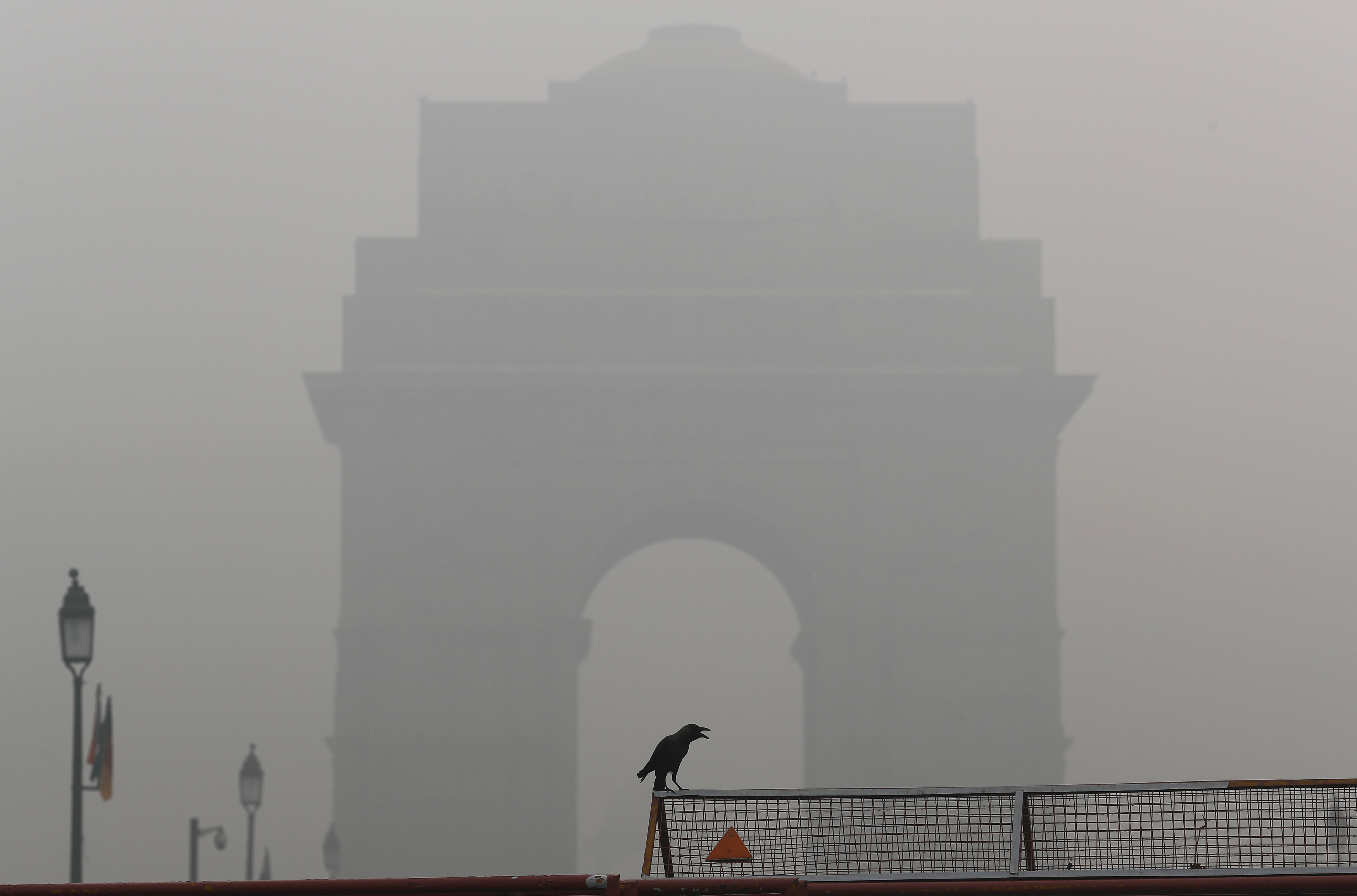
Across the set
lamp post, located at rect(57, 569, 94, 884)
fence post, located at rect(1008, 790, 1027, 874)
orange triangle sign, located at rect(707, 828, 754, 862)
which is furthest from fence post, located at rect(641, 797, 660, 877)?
lamp post, located at rect(57, 569, 94, 884)

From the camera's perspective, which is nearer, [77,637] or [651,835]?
[651,835]

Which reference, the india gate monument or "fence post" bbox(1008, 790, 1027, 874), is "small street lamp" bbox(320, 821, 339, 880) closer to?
the india gate monument

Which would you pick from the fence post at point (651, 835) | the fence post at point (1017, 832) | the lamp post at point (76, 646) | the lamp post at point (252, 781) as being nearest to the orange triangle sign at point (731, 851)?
the fence post at point (651, 835)

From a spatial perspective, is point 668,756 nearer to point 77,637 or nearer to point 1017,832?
point 1017,832

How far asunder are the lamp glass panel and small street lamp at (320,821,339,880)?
23.1 metres

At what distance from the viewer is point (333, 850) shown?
35.2 m

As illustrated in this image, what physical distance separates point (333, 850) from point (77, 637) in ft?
78.9

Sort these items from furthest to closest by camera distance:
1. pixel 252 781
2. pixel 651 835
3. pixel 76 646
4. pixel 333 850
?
pixel 333 850 → pixel 252 781 → pixel 76 646 → pixel 651 835

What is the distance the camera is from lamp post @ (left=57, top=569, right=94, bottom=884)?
12570 millimetres

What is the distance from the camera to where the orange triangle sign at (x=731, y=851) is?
14.3ft

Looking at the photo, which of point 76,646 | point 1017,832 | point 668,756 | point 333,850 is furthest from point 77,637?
point 333,850

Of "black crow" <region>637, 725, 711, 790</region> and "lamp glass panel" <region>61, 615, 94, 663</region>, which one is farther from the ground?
"lamp glass panel" <region>61, 615, 94, 663</region>

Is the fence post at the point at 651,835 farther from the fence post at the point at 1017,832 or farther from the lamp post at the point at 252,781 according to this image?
the lamp post at the point at 252,781

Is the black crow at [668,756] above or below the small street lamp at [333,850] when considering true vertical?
above
